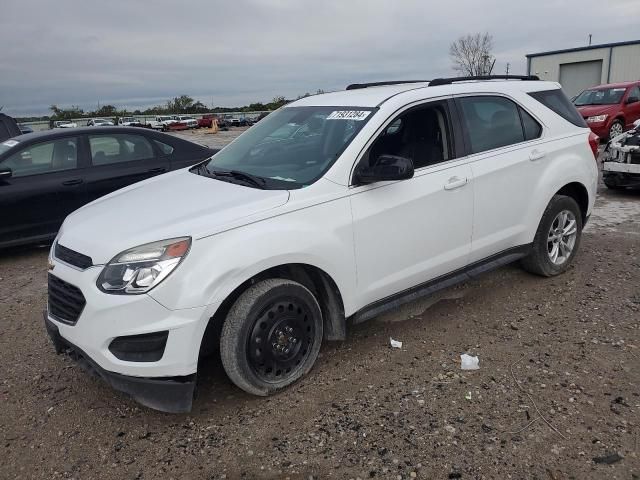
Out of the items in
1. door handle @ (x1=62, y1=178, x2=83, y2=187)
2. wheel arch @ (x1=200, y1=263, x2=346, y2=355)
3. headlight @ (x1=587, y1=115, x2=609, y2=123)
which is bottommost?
headlight @ (x1=587, y1=115, x2=609, y2=123)

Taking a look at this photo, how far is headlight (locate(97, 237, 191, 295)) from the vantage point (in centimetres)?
268

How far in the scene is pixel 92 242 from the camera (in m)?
2.92

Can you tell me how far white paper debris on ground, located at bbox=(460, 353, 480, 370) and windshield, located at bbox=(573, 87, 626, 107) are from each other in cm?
1424

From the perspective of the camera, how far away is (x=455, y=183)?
12.4 feet

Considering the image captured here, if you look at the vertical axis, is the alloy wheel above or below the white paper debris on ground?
above

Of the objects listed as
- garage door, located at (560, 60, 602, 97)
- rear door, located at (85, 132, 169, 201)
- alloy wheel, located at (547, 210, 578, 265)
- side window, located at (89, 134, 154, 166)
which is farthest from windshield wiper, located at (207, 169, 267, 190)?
garage door, located at (560, 60, 602, 97)

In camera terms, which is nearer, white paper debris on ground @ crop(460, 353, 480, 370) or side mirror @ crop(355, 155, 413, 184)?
side mirror @ crop(355, 155, 413, 184)

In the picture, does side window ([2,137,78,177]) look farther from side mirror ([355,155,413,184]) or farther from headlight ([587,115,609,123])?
headlight ([587,115,609,123])

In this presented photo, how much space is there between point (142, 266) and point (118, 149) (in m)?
4.57

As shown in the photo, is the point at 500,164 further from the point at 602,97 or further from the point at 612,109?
the point at 602,97

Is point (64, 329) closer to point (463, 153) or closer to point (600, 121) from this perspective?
point (463, 153)

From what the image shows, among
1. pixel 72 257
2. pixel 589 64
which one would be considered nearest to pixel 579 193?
pixel 72 257

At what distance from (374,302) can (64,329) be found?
6.21 ft

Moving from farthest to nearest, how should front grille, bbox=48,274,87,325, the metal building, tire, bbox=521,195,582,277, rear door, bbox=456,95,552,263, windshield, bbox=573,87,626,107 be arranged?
the metal building
windshield, bbox=573,87,626,107
tire, bbox=521,195,582,277
rear door, bbox=456,95,552,263
front grille, bbox=48,274,87,325
